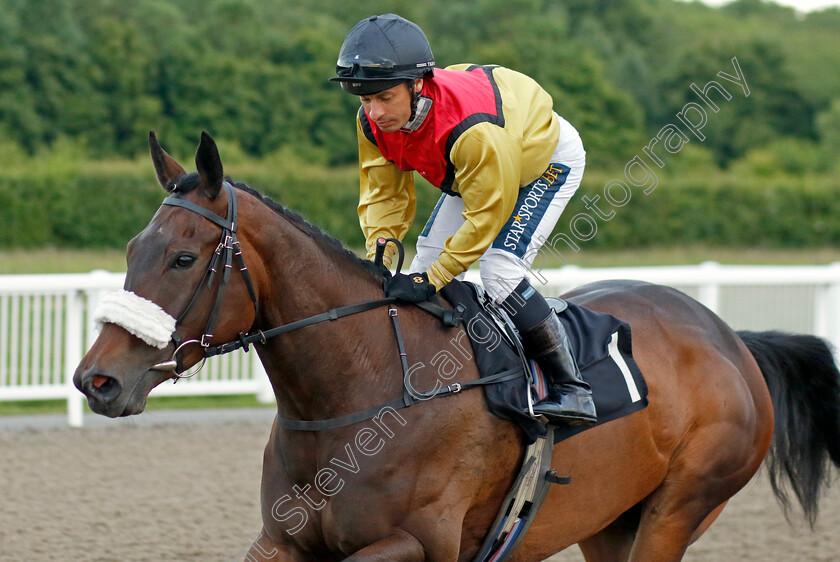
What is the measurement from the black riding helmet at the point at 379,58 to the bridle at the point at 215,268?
0.54 metres

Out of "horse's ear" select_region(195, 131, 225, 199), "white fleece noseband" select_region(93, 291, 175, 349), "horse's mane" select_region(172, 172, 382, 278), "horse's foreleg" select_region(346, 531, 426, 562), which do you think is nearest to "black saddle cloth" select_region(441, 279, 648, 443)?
"horse's mane" select_region(172, 172, 382, 278)

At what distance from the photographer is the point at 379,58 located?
2.65 m

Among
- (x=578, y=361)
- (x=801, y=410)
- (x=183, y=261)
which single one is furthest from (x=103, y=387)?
(x=801, y=410)

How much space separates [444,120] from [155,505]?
335 centimetres

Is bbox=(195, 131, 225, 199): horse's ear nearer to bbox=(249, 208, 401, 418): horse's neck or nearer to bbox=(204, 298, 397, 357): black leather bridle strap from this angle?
bbox=(249, 208, 401, 418): horse's neck

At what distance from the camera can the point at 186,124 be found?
2994 centimetres

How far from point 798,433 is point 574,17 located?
5216cm

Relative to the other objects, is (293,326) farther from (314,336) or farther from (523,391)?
(523,391)

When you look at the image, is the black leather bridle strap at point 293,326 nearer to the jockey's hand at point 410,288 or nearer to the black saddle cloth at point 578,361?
the jockey's hand at point 410,288

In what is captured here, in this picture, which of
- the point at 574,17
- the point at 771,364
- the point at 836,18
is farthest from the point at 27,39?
the point at 836,18

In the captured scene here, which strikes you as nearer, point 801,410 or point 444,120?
point 444,120

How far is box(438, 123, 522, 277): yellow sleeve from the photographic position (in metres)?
2.71

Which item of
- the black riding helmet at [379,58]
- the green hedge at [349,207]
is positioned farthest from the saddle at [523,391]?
the green hedge at [349,207]

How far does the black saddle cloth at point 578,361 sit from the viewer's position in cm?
287
